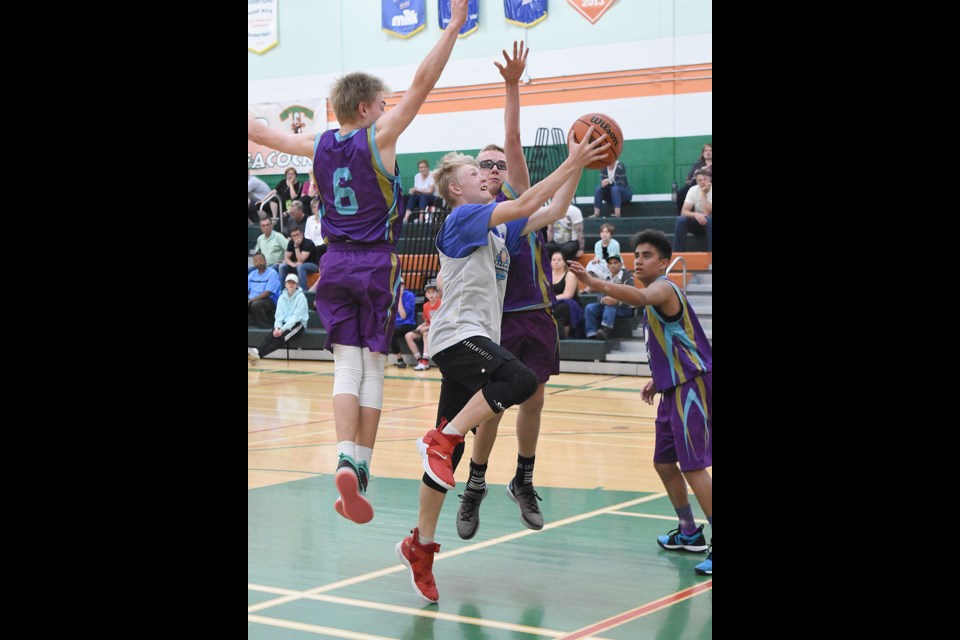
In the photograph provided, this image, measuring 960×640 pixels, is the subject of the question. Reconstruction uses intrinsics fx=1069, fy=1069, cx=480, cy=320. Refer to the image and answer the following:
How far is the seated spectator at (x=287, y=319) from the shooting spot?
14289mm

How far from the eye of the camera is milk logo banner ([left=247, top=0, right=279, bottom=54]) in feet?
60.5

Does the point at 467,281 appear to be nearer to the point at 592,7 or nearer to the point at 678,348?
the point at 678,348

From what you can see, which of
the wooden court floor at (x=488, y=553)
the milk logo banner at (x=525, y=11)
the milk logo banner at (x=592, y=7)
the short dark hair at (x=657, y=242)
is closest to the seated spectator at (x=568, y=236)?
the milk logo banner at (x=592, y=7)

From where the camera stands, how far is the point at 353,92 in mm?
4070

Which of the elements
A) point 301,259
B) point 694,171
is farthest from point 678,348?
point 301,259

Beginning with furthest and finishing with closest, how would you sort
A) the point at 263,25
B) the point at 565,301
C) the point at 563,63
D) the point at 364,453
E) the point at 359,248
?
the point at 263,25
the point at 563,63
the point at 565,301
the point at 359,248
the point at 364,453

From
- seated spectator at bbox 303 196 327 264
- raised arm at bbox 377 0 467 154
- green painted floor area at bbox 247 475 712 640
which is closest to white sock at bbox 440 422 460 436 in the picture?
green painted floor area at bbox 247 475 712 640

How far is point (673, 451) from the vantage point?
15.7 ft

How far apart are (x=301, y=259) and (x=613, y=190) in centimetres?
452

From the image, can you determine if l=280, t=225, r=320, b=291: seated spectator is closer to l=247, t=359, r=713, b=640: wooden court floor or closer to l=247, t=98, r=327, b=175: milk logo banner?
l=247, t=98, r=327, b=175: milk logo banner

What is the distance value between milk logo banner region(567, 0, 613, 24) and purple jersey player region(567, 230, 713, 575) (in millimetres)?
11578
